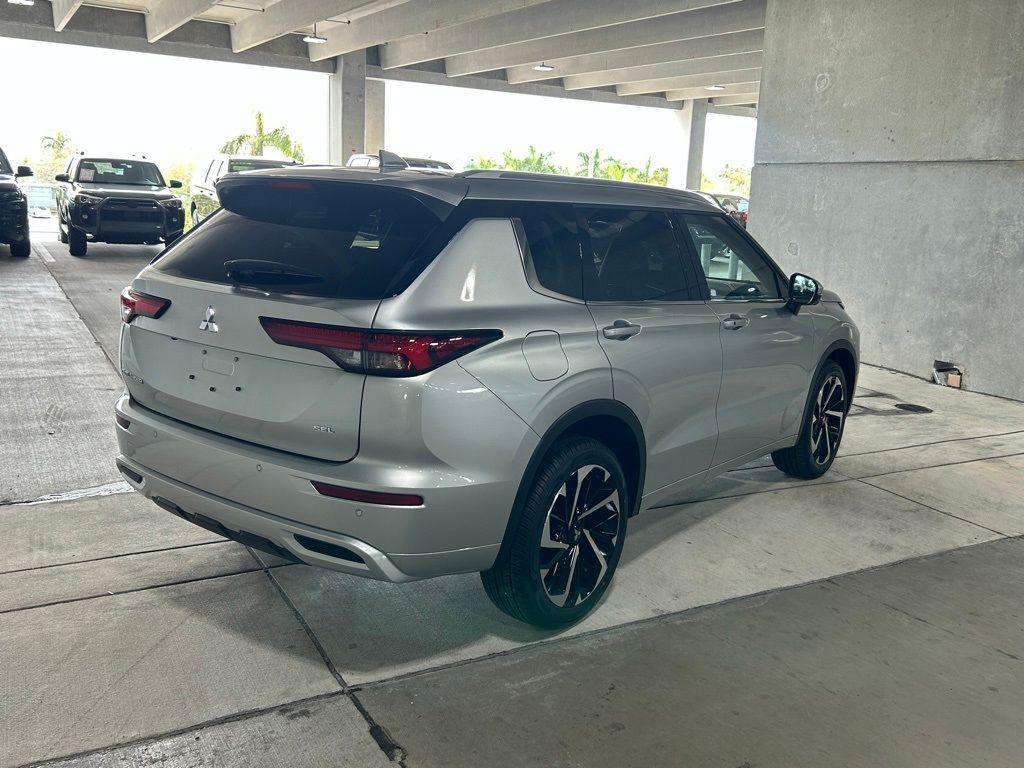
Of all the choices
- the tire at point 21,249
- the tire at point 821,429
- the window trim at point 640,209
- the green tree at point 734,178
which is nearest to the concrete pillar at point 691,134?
the tire at point 21,249

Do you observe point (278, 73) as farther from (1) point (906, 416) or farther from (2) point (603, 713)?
(2) point (603, 713)

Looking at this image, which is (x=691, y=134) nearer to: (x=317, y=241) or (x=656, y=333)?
(x=656, y=333)

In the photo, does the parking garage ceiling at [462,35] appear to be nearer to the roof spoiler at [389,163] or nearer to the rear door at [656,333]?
the rear door at [656,333]

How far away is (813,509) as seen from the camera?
206 inches

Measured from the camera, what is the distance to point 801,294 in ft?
15.8

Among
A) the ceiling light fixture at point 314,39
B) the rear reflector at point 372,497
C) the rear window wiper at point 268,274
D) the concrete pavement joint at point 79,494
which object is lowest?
the concrete pavement joint at point 79,494

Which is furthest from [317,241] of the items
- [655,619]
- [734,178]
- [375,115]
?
[734,178]

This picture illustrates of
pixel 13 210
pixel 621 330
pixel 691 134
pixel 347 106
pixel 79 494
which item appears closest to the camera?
pixel 621 330

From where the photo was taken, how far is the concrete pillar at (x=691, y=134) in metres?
37.3

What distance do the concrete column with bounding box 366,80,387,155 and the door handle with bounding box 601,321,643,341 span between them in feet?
91.8

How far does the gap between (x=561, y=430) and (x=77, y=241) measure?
14.0m

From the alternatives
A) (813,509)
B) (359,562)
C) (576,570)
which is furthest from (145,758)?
(813,509)

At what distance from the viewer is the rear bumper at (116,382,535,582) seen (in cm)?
289

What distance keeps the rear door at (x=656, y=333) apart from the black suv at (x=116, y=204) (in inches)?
497
